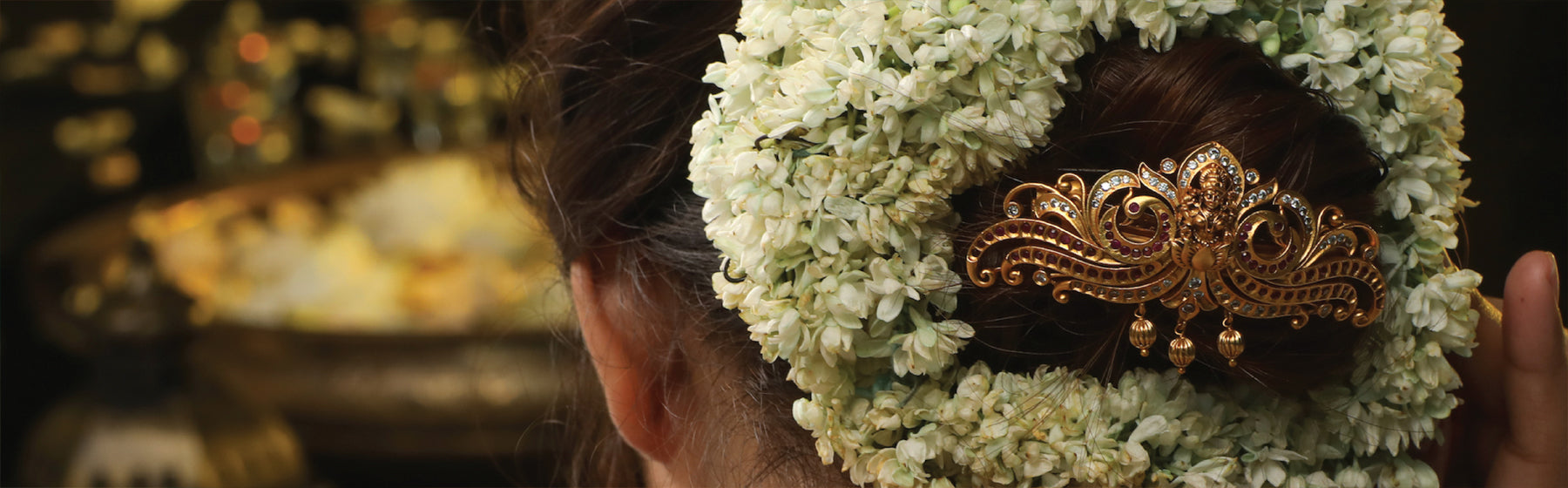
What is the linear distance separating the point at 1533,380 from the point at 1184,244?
31cm

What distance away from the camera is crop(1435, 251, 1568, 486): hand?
0.69 meters

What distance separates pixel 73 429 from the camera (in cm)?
199

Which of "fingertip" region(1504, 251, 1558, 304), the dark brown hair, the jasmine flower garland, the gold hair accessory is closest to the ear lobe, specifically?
the dark brown hair

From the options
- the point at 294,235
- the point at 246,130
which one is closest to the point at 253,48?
the point at 246,130

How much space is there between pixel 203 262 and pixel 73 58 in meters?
0.75

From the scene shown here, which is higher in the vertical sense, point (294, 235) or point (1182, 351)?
point (1182, 351)

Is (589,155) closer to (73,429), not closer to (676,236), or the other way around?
(676,236)

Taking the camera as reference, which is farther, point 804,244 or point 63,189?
point 63,189

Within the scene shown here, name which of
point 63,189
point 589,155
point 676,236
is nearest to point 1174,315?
point 676,236

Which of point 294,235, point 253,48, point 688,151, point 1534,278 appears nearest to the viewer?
point 1534,278

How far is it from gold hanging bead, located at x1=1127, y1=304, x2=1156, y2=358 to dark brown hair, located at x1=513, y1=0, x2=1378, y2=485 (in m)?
0.02

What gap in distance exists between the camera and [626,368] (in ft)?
2.65

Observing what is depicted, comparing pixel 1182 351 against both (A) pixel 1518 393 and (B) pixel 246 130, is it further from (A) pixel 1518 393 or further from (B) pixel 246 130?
(B) pixel 246 130

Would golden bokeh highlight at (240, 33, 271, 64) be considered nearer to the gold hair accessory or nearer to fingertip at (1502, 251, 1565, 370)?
the gold hair accessory
